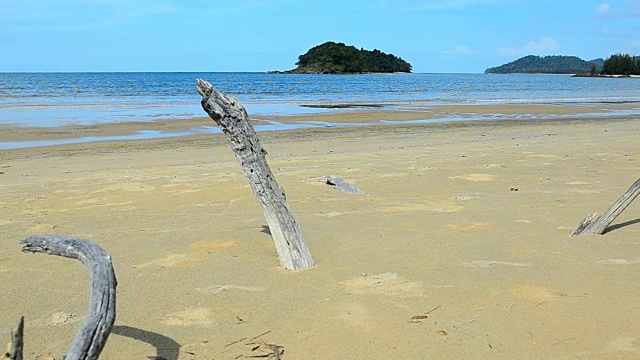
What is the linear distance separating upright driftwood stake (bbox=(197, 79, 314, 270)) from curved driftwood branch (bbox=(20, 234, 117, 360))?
5.22 ft

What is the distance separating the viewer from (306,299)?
4.00 m

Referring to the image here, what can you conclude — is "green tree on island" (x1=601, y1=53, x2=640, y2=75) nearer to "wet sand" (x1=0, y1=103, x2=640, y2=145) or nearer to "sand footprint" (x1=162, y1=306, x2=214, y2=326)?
"wet sand" (x1=0, y1=103, x2=640, y2=145)

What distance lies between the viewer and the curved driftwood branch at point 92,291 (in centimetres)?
246

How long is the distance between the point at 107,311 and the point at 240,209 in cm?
400

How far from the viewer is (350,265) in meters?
4.68

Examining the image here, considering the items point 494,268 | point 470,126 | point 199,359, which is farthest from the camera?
point 470,126

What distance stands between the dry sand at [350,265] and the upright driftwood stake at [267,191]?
0.17m

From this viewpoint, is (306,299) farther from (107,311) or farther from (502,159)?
(502,159)

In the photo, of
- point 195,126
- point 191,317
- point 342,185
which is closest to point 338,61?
point 195,126

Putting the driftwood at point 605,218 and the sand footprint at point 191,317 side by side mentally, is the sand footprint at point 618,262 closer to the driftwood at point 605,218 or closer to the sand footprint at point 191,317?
the driftwood at point 605,218

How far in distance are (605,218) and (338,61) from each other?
129828 mm

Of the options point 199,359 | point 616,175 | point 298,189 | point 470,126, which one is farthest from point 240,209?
point 470,126

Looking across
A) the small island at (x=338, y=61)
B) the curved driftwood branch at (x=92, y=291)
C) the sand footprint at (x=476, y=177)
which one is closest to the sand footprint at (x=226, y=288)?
the curved driftwood branch at (x=92, y=291)

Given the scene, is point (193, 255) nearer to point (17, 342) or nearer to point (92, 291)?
point (92, 291)
